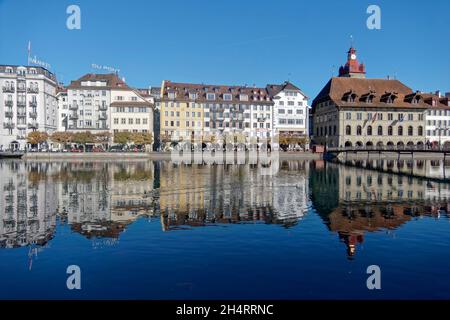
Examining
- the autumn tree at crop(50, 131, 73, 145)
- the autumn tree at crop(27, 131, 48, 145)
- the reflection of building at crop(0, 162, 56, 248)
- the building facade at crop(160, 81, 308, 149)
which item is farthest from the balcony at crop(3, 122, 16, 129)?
the reflection of building at crop(0, 162, 56, 248)

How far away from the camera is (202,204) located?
3309 cm

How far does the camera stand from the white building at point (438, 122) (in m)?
117

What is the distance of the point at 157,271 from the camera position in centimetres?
1694

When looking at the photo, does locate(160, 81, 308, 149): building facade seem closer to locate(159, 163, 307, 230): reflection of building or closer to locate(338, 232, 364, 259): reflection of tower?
locate(159, 163, 307, 230): reflection of building

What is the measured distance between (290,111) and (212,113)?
20344mm

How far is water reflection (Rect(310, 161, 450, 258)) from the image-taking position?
82.4 feet

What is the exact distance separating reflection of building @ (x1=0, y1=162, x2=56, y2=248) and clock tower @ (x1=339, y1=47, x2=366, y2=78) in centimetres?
10269

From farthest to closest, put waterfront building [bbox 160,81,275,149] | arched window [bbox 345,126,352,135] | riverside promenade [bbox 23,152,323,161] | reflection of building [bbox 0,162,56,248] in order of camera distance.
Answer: waterfront building [bbox 160,81,275,149] < arched window [bbox 345,126,352,135] < riverside promenade [bbox 23,152,323,161] < reflection of building [bbox 0,162,56,248]

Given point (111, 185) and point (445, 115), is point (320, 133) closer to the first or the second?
point (445, 115)

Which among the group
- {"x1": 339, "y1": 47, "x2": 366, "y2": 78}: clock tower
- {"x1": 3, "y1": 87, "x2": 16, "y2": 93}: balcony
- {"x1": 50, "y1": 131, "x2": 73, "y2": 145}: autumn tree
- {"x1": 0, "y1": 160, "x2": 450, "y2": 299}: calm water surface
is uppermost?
{"x1": 339, "y1": 47, "x2": 366, "y2": 78}: clock tower

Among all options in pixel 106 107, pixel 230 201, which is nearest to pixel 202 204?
pixel 230 201

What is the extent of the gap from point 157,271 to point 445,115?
118004 millimetres

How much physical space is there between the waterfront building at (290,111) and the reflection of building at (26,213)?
253 ft

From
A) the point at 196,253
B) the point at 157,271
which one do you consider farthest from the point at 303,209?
the point at 157,271
